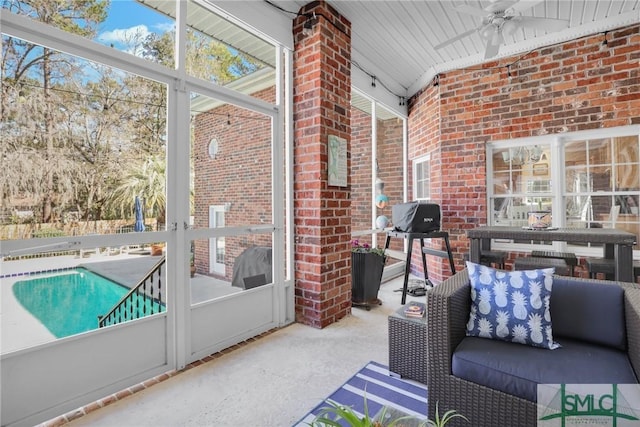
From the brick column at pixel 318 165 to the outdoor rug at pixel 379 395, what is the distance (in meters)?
1.00

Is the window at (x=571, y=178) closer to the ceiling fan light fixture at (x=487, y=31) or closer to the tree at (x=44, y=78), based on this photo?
the ceiling fan light fixture at (x=487, y=31)

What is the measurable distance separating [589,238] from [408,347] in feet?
5.86

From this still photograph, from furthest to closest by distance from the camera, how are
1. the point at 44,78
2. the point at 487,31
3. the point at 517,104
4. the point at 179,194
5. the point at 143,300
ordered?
the point at 517,104 → the point at 487,31 → the point at 179,194 → the point at 143,300 → the point at 44,78

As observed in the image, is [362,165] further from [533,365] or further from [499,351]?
[533,365]

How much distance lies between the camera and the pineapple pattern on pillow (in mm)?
1747

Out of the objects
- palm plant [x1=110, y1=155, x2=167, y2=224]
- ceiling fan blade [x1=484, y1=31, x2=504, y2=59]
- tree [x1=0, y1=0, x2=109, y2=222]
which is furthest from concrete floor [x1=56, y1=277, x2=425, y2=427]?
ceiling fan blade [x1=484, y1=31, x2=504, y2=59]

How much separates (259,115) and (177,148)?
0.96m

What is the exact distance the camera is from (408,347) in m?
2.24

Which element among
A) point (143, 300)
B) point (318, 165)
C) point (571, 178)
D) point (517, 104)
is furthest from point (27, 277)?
point (571, 178)

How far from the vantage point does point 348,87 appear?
11.8 ft

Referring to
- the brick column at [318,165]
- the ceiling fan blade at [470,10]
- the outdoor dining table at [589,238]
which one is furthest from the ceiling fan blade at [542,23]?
the outdoor dining table at [589,238]

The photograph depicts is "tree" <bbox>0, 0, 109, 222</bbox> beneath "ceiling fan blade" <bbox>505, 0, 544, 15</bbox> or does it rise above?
beneath

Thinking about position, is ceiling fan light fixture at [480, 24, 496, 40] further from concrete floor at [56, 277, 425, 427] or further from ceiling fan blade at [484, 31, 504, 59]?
concrete floor at [56, 277, 425, 427]

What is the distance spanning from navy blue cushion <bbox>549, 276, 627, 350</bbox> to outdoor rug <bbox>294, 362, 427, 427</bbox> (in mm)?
890
